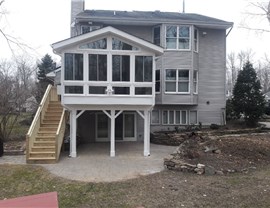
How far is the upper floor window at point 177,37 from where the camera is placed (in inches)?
816

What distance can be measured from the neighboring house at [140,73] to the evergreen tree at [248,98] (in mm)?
1194


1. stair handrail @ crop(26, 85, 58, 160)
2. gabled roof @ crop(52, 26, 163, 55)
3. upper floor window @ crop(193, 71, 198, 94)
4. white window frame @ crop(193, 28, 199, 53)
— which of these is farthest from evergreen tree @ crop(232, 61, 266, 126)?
stair handrail @ crop(26, 85, 58, 160)

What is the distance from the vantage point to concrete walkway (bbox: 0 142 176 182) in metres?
→ 11.1

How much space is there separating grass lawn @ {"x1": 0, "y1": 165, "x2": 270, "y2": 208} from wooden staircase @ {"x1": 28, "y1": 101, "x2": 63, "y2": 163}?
190cm

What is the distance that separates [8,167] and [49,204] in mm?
8255

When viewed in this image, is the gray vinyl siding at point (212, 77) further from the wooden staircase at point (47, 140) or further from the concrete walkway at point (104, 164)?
the wooden staircase at point (47, 140)

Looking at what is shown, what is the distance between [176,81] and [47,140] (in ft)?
31.3

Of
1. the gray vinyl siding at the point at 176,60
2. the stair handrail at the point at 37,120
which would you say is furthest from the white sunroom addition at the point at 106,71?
the gray vinyl siding at the point at 176,60

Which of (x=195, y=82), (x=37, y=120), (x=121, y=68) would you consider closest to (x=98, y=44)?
(x=121, y=68)

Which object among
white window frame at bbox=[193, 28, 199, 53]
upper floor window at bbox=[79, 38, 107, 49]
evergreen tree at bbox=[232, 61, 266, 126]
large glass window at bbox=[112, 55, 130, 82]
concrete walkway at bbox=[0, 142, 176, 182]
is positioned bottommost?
concrete walkway at bbox=[0, 142, 176, 182]

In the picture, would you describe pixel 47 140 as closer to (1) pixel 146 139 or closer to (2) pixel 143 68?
(1) pixel 146 139

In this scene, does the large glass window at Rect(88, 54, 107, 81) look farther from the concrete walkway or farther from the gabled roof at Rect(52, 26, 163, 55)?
the concrete walkway

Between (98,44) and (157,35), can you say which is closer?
(98,44)

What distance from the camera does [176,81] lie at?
2089 centimetres
